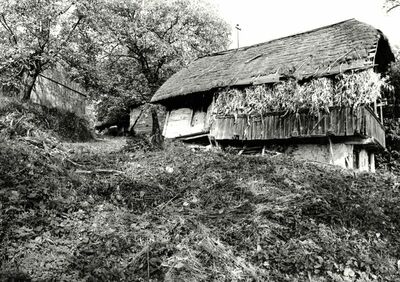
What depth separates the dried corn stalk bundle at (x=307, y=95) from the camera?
33.3 feet

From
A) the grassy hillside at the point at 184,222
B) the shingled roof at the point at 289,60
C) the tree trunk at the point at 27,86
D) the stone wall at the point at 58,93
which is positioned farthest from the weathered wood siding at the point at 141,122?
the grassy hillside at the point at 184,222

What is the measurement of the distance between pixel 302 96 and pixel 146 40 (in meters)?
11.1

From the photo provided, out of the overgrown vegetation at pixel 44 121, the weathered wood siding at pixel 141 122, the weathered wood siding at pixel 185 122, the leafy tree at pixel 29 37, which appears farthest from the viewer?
the weathered wood siding at pixel 141 122

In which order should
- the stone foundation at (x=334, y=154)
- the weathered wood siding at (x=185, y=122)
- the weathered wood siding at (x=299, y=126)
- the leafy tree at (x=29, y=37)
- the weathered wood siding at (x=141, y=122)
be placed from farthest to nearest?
the weathered wood siding at (x=141, y=122) < the weathered wood siding at (x=185, y=122) < the leafy tree at (x=29, y=37) < the stone foundation at (x=334, y=154) < the weathered wood siding at (x=299, y=126)

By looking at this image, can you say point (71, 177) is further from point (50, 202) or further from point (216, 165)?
point (216, 165)

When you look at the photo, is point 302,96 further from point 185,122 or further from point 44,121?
point 44,121

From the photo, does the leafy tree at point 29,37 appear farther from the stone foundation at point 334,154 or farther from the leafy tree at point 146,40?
the stone foundation at point 334,154

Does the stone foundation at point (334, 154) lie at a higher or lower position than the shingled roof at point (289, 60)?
lower

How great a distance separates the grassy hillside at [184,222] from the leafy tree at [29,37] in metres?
6.43

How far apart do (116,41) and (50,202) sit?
16773 millimetres

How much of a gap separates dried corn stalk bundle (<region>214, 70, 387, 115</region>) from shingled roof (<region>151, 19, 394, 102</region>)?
311 millimetres

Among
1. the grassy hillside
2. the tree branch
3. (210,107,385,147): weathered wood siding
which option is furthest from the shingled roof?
the tree branch

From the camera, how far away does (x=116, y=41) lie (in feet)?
66.8

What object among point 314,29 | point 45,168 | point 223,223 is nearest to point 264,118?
point 314,29
